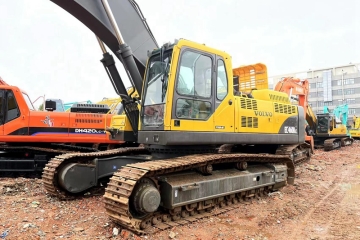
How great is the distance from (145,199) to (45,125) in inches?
208

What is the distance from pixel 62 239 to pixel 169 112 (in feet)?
7.82

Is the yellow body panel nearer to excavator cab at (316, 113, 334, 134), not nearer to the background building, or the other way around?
excavator cab at (316, 113, 334, 134)

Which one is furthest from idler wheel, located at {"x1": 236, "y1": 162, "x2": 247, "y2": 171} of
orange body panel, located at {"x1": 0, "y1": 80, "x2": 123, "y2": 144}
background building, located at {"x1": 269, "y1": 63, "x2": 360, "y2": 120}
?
background building, located at {"x1": 269, "y1": 63, "x2": 360, "y2": 120}

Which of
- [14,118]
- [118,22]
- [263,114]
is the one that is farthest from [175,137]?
[14,118]

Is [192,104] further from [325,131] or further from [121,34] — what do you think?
[325,131]

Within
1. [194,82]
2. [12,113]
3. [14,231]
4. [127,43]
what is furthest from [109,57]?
[14,231]

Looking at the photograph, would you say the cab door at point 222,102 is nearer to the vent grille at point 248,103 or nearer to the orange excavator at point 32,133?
the vent grille at point 248,103

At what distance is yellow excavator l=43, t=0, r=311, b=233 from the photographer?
466 cm

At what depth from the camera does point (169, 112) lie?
498cm

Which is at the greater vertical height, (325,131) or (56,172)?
(325,131)

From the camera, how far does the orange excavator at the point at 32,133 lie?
8.20 metres

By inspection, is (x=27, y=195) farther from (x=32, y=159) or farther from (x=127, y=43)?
(x=127, y=43)

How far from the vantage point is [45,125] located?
844 cm

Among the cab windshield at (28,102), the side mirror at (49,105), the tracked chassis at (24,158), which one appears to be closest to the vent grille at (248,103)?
the tracked chassis at (24,158)
